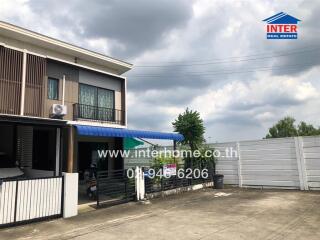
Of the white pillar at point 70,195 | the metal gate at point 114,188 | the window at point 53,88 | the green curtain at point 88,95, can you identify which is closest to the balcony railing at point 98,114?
the green curtain at point 88,95

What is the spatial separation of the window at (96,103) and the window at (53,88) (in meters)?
1.52

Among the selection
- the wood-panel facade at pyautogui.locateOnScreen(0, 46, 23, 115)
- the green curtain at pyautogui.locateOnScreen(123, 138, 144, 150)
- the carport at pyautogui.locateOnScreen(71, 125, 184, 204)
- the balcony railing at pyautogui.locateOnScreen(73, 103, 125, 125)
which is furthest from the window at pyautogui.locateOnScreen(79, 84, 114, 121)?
the wood-panel facade at pyautogui.locateOnScreen(0, 46, 23, 115)

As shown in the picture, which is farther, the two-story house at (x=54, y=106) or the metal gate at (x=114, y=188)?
the metal gate at (x=114, y=188)

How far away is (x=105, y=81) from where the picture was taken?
61.4 ft

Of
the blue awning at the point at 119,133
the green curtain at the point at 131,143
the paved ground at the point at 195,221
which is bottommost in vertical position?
the paved ground at the point at 195,221

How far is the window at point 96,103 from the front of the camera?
17297mm

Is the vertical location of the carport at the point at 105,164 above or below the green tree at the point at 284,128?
below

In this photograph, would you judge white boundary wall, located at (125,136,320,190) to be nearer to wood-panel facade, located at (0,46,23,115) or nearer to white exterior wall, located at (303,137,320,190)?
white exterior wall, located at (303,137,320,190)

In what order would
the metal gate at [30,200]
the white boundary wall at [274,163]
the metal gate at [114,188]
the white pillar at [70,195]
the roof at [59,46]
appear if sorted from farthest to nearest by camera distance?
the roof at [59,46], the white boundary wall at [274,163], the metal gate at [114,188], the white pillar at [70,195], the metal gate at [30,200]

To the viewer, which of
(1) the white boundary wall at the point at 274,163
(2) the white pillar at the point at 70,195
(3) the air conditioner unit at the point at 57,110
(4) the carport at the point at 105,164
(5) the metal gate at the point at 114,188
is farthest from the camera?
(1) the white boundary wall at the point at 274,163

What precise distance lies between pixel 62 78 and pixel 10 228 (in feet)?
29.7

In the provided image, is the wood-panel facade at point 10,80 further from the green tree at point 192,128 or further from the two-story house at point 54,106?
the green tree at point 192,128

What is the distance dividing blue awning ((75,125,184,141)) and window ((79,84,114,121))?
3.35 meters

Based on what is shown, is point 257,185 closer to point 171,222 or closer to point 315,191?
point 315,191
